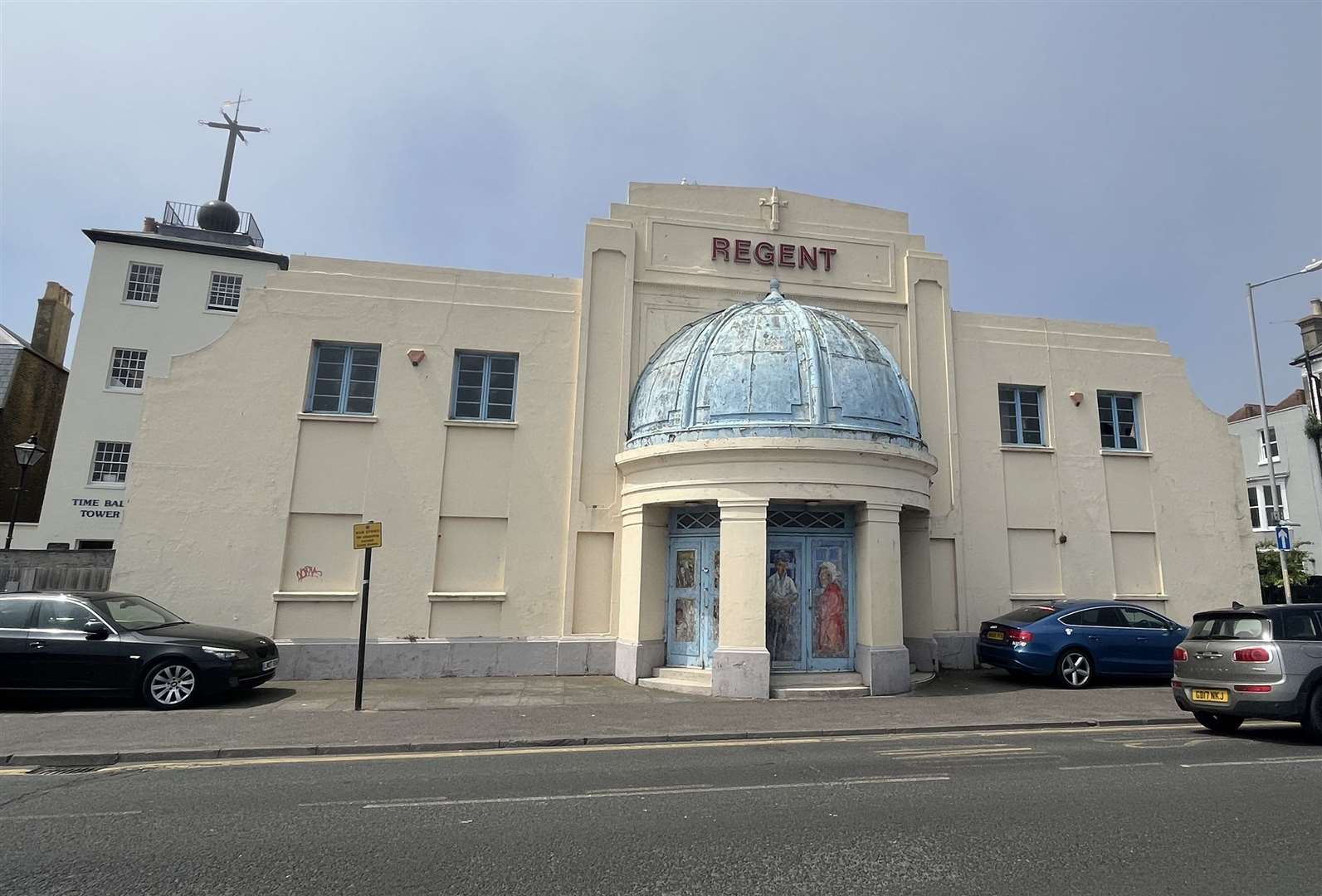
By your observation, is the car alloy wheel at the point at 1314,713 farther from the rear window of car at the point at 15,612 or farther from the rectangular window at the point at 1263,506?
the rectangular window at the point at 1263,506

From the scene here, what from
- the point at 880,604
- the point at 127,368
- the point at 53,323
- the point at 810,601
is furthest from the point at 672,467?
the point at 53,323

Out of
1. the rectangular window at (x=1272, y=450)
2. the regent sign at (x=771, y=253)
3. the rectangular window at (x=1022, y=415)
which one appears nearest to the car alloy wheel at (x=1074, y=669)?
the rectangular window at (x=1022, y=415)

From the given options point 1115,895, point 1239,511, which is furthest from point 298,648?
point 1239,511

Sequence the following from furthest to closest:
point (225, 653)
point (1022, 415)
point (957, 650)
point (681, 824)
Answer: point (1022, 415), point (957, 650), point (225, 653), point (681, 824)

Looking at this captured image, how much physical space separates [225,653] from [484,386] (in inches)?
261

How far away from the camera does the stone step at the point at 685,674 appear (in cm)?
1212

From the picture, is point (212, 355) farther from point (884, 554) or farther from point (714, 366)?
point (884, 554)

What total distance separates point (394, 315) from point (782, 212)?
8.69 m

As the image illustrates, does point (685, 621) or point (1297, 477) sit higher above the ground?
point (1297, 477)

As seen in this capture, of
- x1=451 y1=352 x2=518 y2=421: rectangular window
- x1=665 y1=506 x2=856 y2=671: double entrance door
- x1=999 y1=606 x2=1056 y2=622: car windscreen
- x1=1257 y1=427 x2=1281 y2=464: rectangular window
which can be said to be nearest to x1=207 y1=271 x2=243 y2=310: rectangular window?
Result: x1=451 y1=352 x2=518 y2=421: rectangular window

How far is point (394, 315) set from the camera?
14633mm

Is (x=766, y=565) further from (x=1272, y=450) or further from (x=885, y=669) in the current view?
(x=1272, y=450)

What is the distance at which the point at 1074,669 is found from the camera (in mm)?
12906

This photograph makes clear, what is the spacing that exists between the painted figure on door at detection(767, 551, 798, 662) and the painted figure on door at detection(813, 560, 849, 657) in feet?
1.19
